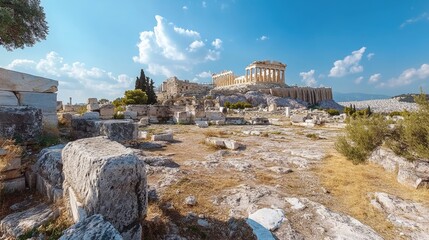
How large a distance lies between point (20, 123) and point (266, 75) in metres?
70.3

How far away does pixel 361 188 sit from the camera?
4242 millimetres

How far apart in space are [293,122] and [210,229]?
16515 millimetres

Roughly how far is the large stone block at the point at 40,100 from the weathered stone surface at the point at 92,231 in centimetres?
627

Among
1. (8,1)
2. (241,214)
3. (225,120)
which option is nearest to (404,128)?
(241,214)

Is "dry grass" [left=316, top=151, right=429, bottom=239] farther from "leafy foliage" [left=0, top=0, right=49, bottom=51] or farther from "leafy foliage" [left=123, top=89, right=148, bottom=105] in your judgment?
"leafy foliage" [left=123, top=89, right=148, bottom=105]

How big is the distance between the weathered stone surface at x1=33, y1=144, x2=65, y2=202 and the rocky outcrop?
5.69m

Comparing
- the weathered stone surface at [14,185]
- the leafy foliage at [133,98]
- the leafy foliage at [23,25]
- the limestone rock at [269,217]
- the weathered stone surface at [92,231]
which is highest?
the leafy foliage at [23,25]

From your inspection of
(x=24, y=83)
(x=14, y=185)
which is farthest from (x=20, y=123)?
(x=24, y=83)

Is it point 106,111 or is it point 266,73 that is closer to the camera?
point 106,111

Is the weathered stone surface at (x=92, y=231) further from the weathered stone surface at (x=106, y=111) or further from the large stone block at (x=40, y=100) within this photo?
the weathered stone surface at (x=106, y=111)

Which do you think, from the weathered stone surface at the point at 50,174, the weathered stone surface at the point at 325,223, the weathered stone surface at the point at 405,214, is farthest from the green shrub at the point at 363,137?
the weathered stone surface at the point at 50,174

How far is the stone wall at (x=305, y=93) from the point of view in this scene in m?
61.5

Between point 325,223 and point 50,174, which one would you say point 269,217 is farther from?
point 50,174

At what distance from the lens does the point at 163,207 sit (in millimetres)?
3227
